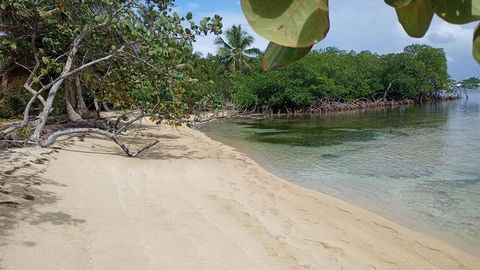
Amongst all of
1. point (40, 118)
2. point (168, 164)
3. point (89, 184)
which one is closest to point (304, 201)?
point (168, 164)

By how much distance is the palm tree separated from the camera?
36.4 meters

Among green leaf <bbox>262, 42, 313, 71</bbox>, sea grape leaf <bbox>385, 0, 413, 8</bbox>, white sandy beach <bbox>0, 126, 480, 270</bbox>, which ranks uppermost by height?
sea grape leaf <bbox>385, 0, 413, 8</bbox>

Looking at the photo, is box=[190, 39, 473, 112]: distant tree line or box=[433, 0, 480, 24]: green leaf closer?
box=[433, 0, 480, 24]: green leaf

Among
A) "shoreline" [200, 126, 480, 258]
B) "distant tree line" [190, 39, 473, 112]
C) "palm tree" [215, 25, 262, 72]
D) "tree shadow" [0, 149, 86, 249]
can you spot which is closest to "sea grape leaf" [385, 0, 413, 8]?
"tree shadow" [0, 149, 86, 249]

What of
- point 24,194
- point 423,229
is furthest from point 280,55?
point 423,229

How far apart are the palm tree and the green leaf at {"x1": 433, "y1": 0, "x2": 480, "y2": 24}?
36.2 m

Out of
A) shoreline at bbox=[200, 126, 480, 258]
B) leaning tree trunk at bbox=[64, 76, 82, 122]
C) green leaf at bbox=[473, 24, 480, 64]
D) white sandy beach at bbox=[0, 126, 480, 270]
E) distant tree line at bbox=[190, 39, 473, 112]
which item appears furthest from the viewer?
distant tree line at bbox=[190, 39, 473, 112]

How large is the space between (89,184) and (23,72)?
8.18 m

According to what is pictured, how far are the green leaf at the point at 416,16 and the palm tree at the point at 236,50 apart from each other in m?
36.1

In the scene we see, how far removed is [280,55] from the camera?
417mm

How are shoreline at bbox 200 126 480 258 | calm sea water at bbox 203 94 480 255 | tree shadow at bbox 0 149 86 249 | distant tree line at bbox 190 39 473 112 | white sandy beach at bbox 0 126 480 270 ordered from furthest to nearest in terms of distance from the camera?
distant tree line at bbox 190 39 473 112 < calm sea water at bbox 203 94 480 255 < shoreline at bbox 200 126 480 258 < tree shadow at bbox 0 149 86 249 < white sandy beach at bbox 0 126 480 270

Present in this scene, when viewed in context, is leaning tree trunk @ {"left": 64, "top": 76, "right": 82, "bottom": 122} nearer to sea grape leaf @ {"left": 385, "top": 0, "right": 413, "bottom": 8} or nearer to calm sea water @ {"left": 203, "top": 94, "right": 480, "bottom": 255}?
calm sea water @ {"left": 203, "top": 94, "right": 480, "bottom": 255}

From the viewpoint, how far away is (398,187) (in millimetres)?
9328

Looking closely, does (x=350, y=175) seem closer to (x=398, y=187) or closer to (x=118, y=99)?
(x=398, y=187)
